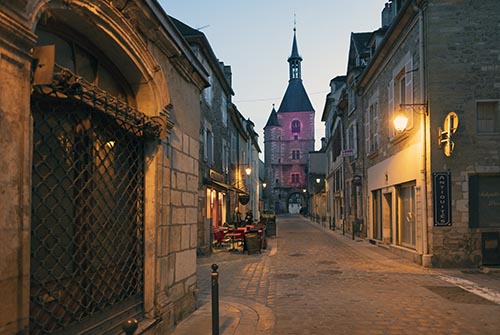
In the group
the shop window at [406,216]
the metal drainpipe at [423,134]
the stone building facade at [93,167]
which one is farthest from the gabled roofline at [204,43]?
the stone building facade at [93,167]

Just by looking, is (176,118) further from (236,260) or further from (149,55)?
(236,260)

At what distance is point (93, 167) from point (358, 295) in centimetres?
577

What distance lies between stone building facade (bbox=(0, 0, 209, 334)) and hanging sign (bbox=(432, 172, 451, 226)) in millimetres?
7737

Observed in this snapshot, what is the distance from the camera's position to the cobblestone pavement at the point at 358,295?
614 cm

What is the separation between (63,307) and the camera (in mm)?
3564

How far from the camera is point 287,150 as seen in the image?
76.2 metres

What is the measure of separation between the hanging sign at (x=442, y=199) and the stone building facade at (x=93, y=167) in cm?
774

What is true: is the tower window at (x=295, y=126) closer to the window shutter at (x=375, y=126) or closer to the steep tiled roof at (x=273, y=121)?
the steep tiled roof at (x=273, y=121)

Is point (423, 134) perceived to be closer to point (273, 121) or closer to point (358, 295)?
point (358, 295)

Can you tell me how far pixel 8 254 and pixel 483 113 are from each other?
12352 millimetres

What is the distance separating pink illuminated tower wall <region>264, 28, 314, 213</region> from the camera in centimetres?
7500

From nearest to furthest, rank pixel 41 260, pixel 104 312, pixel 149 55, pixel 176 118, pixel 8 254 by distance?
1. pixel 8 254
2. pixel 41 260
3. pixel 104 312
4. pixel 149 55
5. pixel 176 118

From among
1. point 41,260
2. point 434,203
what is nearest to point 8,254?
point 41,260

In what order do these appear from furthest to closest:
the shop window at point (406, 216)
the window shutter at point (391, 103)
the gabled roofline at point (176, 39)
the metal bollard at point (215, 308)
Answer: the window shutter at point (391, 103)
the shop window at point (406, 216)
the gabled roofline at point (176, 39)
the metal bollard at point (215, 308)
